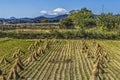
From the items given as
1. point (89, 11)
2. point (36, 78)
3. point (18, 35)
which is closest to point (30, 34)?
point (18, 35)

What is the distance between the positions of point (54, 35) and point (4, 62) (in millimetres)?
39172

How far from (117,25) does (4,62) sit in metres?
66.8

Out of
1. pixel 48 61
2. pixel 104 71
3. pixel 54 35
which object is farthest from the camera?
pixel 54 35

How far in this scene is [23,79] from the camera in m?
22.4

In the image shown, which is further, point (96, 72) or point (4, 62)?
point (4, 62)

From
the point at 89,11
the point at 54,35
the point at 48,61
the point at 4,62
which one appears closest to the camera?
the point at 4,62

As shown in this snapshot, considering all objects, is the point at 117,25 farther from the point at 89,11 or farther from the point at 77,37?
the point at 89,11

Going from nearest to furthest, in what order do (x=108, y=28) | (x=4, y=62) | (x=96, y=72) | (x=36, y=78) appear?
(x=96, y=72) → (x=36, y=78) → (x=4, y=62) → (x=108, y=28)

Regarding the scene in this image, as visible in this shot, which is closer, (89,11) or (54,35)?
(54,35)

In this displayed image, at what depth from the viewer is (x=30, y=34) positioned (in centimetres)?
6900

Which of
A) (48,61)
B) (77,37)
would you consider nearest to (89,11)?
(77,37)

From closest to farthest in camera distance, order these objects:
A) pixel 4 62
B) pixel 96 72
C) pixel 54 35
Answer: pixel 96 72 → pixel 4 62 → pixel 54 35

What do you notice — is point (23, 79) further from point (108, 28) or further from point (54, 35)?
point (108, 28)

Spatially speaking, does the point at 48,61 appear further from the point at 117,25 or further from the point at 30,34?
the point at 117,25
